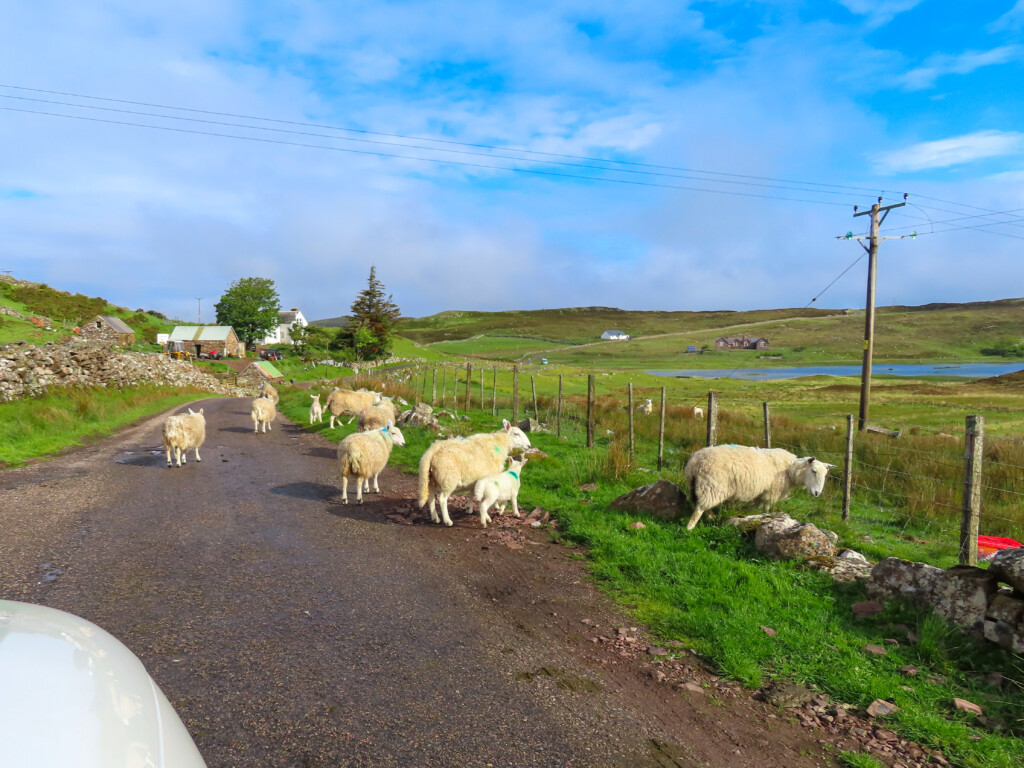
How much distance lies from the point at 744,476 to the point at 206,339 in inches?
3679

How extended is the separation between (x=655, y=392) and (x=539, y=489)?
4262cm

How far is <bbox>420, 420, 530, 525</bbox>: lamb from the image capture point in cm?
973

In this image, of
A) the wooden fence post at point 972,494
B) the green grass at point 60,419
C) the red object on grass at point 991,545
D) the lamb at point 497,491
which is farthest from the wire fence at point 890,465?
the green grass at point 60,419

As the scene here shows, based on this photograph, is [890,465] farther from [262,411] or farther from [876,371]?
[876,371]

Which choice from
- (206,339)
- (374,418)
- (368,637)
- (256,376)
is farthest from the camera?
(206,339)

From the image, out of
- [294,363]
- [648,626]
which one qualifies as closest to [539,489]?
[648,626]

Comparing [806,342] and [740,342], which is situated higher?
[806,342]

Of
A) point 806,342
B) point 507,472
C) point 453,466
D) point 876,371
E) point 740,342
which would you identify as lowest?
point 507,472

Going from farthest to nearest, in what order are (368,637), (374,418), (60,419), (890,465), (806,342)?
(806,342) < (60,419) < (374,418) < (890,465) < (368,637)

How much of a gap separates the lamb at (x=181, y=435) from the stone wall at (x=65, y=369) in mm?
11583

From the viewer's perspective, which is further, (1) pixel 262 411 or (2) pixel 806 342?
(2) pixel 806 342

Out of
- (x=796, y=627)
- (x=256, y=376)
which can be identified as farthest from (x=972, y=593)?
(x=256, y=376)

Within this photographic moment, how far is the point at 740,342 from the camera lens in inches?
6201

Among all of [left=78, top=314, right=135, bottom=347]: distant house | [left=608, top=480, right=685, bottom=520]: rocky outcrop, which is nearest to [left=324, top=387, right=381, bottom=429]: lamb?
[left=608, top=480, right=685, bottom=520]: rocky outcrop
